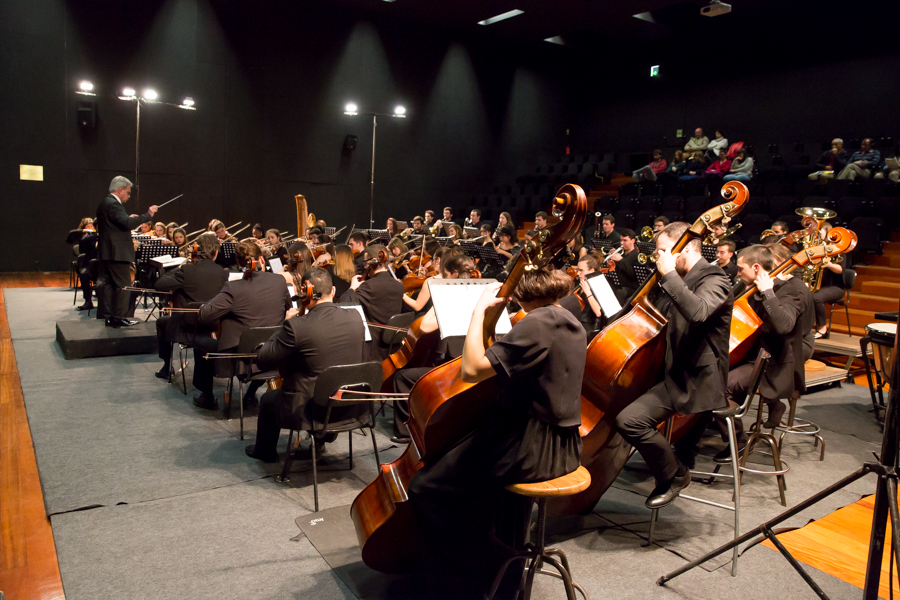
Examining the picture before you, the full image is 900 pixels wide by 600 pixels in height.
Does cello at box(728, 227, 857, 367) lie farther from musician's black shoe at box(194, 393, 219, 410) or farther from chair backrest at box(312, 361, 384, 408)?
musician's black shoe at box(194, 393, 219, 410)

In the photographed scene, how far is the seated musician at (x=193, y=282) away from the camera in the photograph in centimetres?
532

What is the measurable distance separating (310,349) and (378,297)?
158 cm

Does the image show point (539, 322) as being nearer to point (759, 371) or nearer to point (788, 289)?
point (759, 371)

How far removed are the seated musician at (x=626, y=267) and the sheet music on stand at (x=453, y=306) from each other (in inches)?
167

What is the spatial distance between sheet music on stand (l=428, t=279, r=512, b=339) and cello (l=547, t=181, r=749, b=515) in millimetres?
775

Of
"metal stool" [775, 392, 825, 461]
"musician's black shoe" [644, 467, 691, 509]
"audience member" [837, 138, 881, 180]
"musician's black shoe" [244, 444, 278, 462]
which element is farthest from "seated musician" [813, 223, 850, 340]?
"musician's black shoe" [244, 444, 278, 462]

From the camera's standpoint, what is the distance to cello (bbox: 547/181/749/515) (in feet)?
9.59

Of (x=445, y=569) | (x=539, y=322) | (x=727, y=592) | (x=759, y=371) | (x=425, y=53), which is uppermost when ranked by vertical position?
(x=425, y=53)

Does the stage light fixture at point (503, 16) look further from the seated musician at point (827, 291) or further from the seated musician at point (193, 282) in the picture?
the seated musician at point (193, 282)

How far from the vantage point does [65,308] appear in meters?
8.75

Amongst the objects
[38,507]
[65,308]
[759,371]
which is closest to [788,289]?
[759,371]

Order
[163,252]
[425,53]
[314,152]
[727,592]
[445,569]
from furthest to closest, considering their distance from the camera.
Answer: [425,53] → [314,152] → [163,252] → [727,592] → [445,569]

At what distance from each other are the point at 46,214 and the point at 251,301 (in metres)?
9.41

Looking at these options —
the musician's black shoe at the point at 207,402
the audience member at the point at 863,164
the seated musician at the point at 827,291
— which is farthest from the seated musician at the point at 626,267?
the musician's black shoe at the point at 207,402
